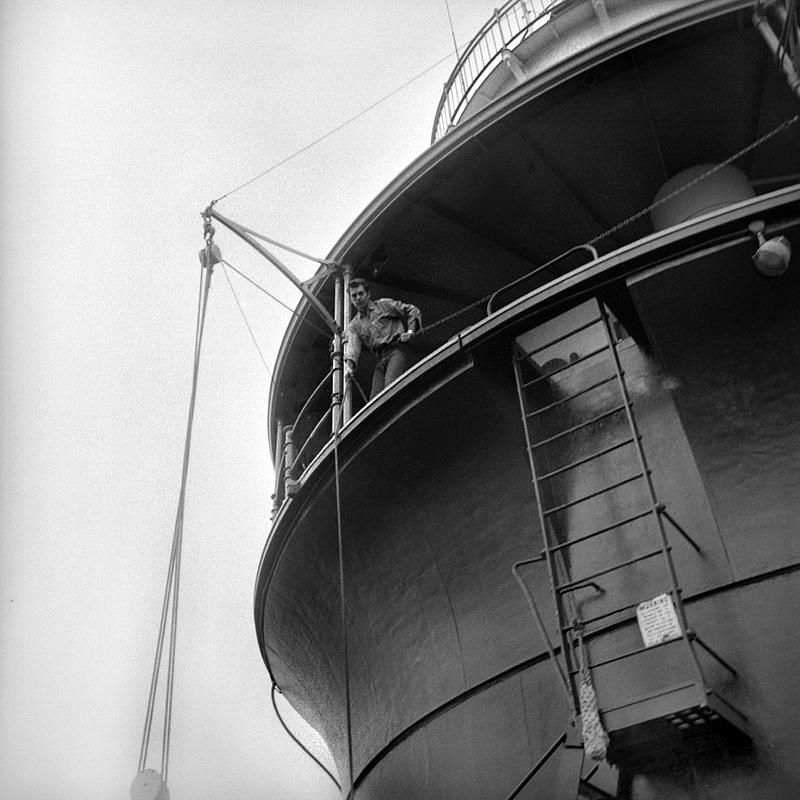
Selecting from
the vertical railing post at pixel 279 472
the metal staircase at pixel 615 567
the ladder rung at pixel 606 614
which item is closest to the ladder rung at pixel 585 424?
the metal staircase at pixel 615 567

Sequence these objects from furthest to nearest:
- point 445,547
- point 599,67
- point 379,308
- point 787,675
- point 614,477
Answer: point 379,308 → point 599,67 → point 445,547 → point 614,477 → point 787,675

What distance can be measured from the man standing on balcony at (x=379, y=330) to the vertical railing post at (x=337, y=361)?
141 mm

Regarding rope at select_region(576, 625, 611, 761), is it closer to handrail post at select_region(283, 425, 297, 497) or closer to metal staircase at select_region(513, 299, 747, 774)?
metal staircase at select_region(513, 299, 747, 774)

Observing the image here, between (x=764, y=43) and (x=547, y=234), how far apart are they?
120 inches

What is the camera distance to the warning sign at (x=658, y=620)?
6754mm

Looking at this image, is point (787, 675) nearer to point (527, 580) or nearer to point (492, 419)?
point (527, 580)

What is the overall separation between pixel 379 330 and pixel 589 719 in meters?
5.02

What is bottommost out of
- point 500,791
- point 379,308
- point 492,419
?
point 500,791

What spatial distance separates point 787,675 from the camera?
6.61 m

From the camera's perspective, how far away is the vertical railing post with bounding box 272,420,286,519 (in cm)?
1139

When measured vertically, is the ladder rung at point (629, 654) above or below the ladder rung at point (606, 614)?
below

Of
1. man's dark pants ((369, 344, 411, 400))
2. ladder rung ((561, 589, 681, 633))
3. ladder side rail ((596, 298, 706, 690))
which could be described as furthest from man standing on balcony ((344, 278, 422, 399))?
ladder rung ((561, 589, 681, 633))

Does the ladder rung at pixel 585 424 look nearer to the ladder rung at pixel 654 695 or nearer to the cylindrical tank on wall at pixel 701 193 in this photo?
the ladder rung at pixel 654 695

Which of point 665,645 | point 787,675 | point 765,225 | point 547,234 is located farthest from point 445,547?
point 547,234
